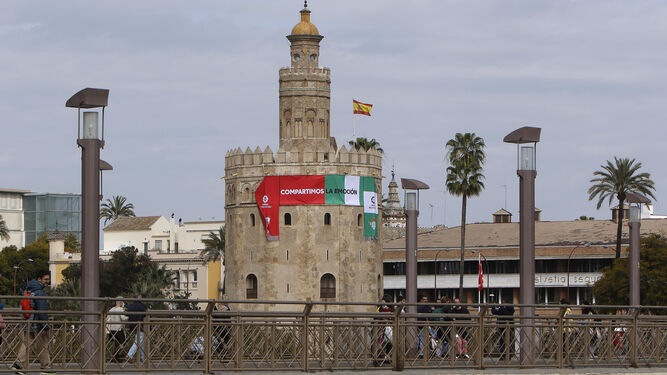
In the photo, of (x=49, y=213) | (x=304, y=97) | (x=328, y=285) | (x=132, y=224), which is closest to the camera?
(x=328, y=285)

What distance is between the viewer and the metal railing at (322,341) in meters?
17.0

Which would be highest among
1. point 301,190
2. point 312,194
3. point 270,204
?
point 301,190

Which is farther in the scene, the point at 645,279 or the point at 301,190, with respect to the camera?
the point at 301,190

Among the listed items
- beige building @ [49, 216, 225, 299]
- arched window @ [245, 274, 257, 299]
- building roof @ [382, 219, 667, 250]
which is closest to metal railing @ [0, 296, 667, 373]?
arched window @ [245, 274, 257, 299]

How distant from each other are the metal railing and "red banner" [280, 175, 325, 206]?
212 ft

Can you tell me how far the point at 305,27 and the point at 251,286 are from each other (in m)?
18.0

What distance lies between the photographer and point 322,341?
18672 mm

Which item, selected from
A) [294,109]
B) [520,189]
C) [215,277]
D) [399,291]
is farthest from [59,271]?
[520,189]

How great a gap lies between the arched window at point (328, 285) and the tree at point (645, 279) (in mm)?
16922

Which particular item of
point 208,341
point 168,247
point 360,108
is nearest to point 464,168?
point 360,108

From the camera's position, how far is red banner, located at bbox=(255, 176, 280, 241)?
85312 mm

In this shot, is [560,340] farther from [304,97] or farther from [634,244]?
[304,97]

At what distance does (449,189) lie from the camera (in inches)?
3656

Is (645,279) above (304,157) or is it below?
below
